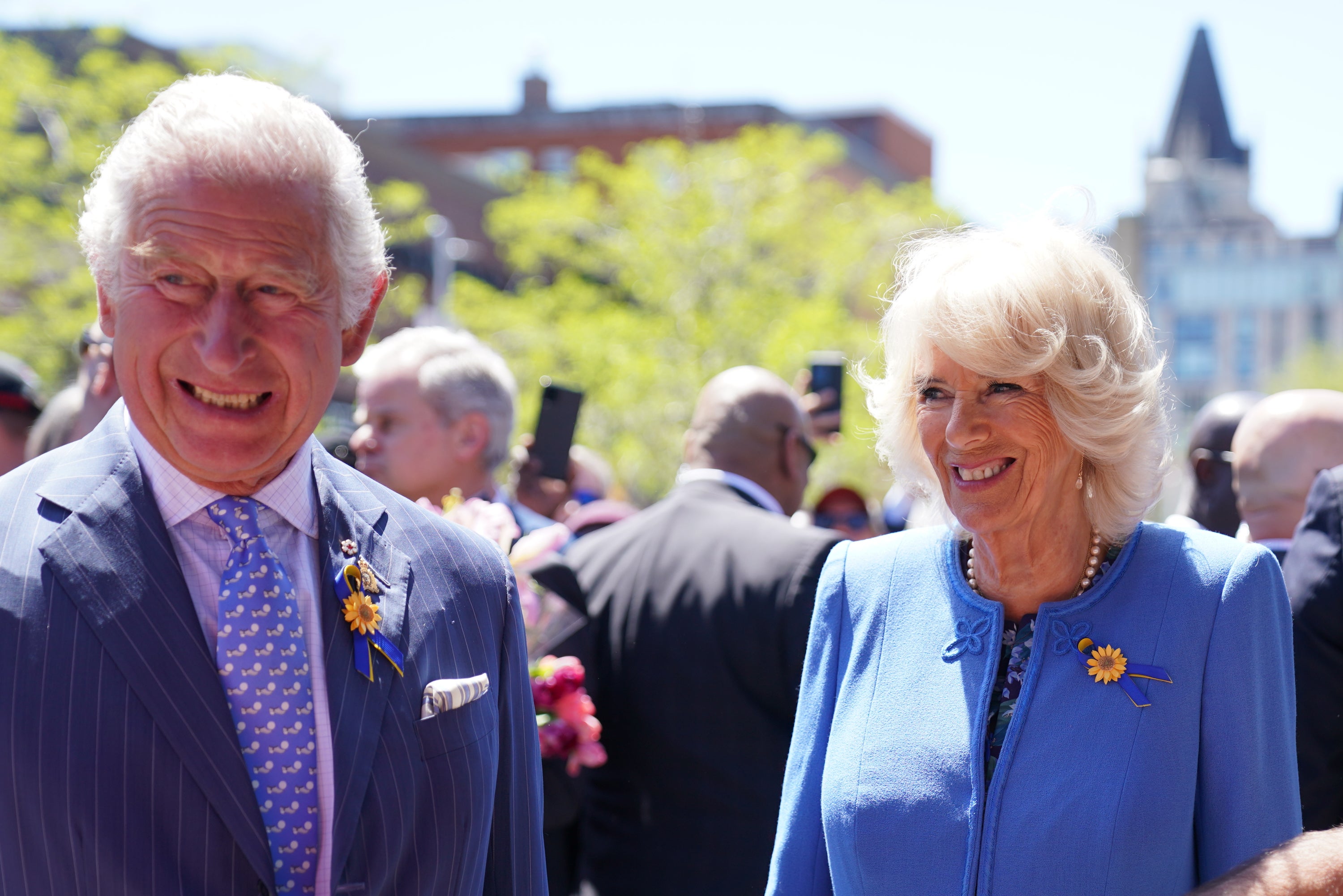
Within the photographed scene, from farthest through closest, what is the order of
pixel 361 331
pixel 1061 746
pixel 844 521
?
pixel 844 521 → pixel 1061 746 → pixel 361 331

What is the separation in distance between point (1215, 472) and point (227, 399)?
4128 millimetres

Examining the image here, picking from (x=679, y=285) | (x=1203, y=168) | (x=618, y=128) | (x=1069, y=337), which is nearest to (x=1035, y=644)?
(x=1069, y=337)

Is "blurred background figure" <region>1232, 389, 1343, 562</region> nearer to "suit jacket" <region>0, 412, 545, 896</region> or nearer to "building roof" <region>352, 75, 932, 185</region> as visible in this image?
"suit jacket" <region>0, 412, 545, 896</region>

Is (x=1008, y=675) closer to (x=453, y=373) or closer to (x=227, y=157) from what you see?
(x=227, y=157)

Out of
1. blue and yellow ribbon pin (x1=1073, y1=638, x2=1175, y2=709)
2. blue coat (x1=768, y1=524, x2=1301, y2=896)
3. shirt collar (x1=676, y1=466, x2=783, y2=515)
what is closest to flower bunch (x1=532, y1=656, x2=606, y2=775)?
blue coat (x1=768, y1=524, x2=1301, y2=896)

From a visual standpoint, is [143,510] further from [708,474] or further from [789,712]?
[708,474]

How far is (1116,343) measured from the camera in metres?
2.44

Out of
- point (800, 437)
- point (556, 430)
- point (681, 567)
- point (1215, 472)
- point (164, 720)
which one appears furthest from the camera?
point (556, 430)

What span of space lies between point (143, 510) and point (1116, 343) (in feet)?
5.71

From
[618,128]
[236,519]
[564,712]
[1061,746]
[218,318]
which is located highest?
[618,128]

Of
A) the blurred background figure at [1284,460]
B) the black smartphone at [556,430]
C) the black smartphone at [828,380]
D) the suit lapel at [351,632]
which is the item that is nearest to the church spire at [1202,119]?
the black smartphone at [828,380]

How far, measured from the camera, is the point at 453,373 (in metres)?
4.43

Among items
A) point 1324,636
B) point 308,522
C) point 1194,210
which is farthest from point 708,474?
point 1194,210

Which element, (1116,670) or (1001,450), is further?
(1001,450)
